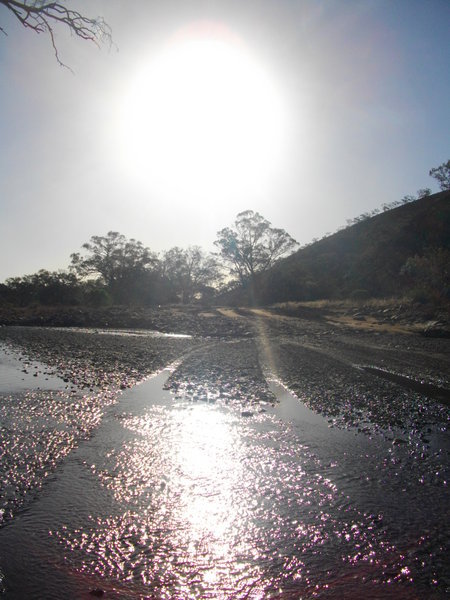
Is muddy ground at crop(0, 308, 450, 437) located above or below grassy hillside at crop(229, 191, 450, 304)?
below

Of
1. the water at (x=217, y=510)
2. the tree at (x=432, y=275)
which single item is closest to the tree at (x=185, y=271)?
the tree at (x=432, y=275)

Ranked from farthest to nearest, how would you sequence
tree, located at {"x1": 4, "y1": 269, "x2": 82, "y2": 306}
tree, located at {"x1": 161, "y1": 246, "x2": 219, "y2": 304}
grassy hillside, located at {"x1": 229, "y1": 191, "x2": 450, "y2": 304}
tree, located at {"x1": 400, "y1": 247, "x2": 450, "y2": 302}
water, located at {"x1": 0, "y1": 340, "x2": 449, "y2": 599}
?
tree, located at {"x1": 161, "y1": 246, "x2": 219, "y2": 304}
tree, located at {"x1": 4, "y1": 269, "x2": 82, "y2": 306}
grassy hillside, located at {"x1": 229, "y1": 191, "x2": 450, "y2": 304}
tree, located at {"x1": 400, "y1": 247, "x2": 450, "y2": 302}
water, located at {"x1": 0, "y1": 340, "x2": 449, "y2": 599}

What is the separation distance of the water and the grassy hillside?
1377 inches

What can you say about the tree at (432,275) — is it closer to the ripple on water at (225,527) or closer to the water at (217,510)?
the water at (217,510)

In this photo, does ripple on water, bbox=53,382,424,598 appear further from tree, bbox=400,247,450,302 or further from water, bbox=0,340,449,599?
tree, bbox=400,247,450,302

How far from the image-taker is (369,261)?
48.9m

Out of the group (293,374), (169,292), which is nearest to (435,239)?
(169,292)

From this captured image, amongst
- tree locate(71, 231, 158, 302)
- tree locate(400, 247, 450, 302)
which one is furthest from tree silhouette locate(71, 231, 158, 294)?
tree locate(400, 247, 450, 302)

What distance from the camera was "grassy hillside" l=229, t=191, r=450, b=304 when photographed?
4506 cm

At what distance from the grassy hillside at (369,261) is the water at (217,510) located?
34976mm

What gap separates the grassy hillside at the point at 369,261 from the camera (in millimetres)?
45062

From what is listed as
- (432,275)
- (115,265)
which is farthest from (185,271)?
(432,275)

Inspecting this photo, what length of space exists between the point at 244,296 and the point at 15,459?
52029mm

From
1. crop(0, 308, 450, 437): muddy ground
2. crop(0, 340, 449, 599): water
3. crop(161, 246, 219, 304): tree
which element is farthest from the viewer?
crop(161, 246, 219, 304): tree
